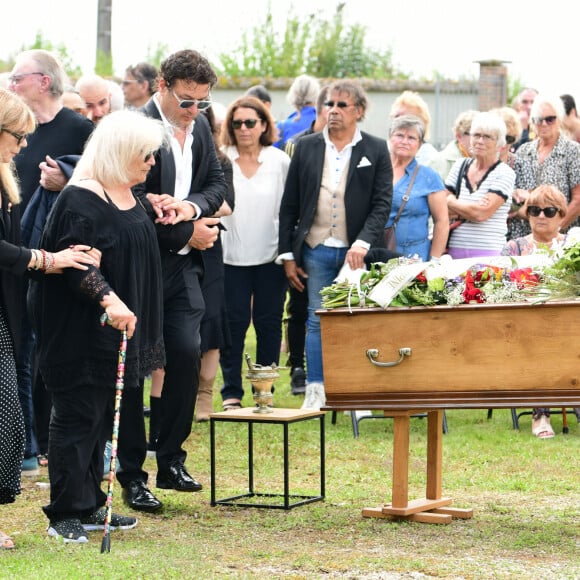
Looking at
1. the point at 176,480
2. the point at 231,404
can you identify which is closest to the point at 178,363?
the point at 176,480

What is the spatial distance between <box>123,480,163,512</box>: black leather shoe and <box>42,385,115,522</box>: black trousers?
0.66 m

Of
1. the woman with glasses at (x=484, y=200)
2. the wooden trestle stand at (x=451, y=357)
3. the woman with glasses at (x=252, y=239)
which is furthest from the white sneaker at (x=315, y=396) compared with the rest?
the wooden trestle stand at (x=451, y=357)

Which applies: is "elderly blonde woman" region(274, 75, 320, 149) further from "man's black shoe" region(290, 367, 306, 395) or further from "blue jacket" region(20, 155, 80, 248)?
"blue jacket" region(20, 155, 80, 248)

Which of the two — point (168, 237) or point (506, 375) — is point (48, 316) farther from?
point (506, 375)

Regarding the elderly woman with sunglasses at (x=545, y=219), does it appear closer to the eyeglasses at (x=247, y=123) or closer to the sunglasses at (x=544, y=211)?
the sunglasses at (x=544, y=211)

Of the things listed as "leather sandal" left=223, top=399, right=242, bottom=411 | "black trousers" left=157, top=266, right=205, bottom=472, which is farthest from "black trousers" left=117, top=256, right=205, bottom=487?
"leather sandal" left=223, top=399, right=242, bottom=411

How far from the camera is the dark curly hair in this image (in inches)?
271

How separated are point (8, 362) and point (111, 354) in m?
0.48

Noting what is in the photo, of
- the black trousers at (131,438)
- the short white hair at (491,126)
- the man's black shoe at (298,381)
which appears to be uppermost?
the short white hair at (491,126)

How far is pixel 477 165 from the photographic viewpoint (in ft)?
33.0

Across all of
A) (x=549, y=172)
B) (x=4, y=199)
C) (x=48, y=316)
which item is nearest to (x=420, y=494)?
(x=48, y=316)

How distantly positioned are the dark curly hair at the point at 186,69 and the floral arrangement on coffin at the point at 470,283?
59.0 inches

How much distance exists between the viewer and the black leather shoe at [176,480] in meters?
6.82

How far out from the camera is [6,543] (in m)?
5.72
